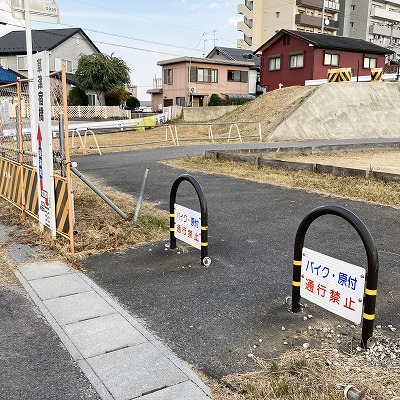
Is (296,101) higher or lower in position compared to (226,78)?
lower

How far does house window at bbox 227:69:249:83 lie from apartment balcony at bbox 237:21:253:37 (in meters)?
16.2

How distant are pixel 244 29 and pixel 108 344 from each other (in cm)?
5986

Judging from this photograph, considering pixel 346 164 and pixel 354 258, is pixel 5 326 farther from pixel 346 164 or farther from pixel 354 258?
pixel 346 164

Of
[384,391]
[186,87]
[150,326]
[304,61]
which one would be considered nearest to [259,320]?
[150,326]

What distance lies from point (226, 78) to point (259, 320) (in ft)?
134

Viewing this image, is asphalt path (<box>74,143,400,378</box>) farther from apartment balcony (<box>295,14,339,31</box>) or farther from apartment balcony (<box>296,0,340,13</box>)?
apartment balcony (<box>296,0,340,13</box>)

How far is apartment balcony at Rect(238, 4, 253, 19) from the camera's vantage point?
55522 millimetres

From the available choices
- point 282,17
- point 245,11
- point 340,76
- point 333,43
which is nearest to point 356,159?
point 340,76

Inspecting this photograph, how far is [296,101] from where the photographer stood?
83.6 feet

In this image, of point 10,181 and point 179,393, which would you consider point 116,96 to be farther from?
point 179,393

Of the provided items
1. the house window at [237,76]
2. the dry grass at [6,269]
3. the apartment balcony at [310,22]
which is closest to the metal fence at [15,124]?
the dry grass at [6,269]

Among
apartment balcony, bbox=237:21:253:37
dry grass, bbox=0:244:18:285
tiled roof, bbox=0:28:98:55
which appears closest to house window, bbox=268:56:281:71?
apartment balcony, bbox=237:21:253:37

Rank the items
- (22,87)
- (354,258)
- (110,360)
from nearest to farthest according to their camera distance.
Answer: (110,360), (354,258), (22,87)

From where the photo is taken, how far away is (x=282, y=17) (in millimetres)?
51906
